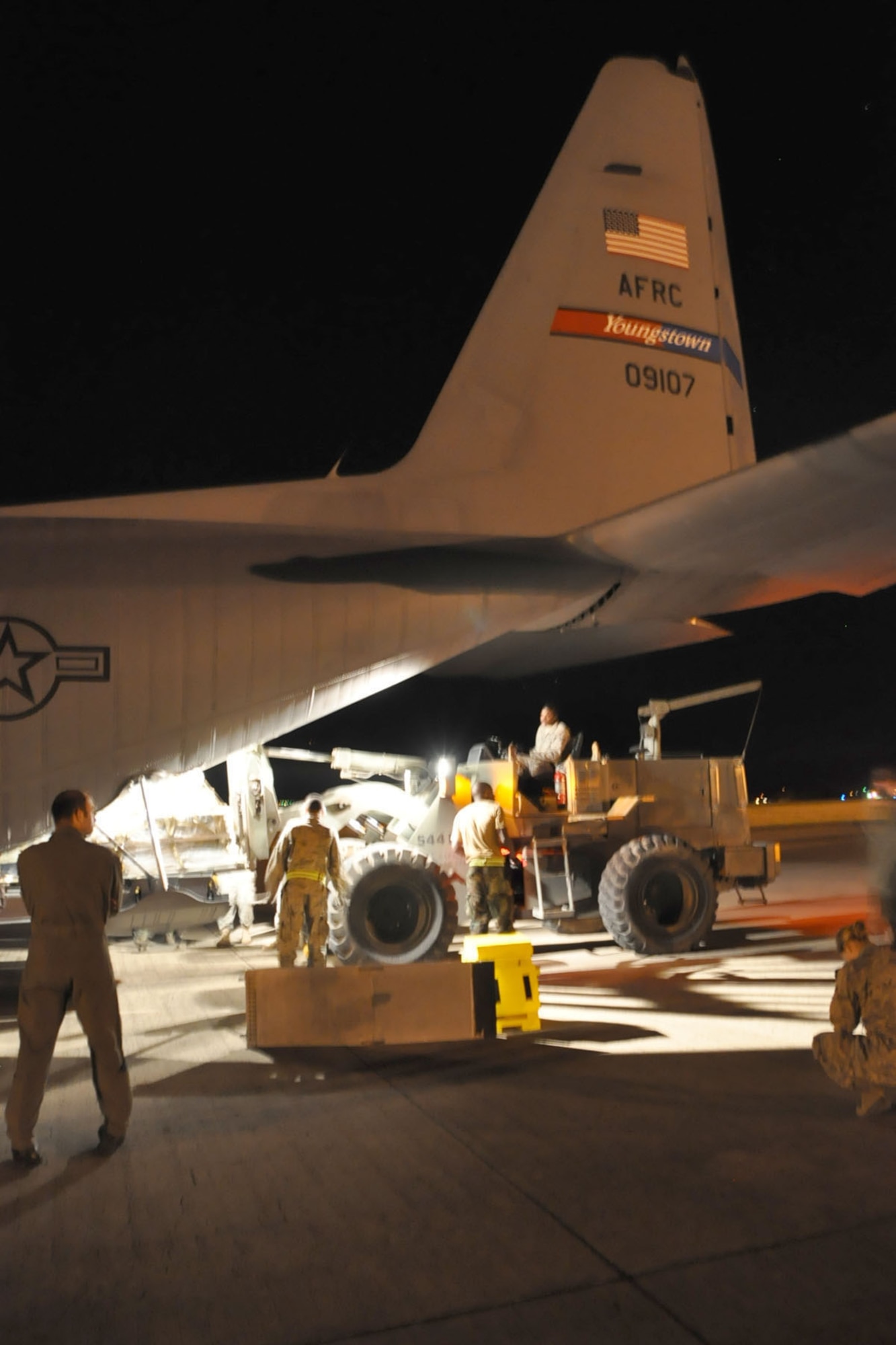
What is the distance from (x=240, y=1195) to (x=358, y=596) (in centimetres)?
428

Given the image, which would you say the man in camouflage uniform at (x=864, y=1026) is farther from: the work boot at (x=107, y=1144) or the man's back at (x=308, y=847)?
the man's back at (x=308, y=847)

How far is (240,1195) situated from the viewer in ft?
12.4

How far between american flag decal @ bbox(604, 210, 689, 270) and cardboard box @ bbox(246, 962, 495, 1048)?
639 cm

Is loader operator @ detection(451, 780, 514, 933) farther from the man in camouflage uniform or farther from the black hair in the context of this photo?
the black hair

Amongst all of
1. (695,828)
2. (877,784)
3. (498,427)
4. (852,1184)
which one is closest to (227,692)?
(498,427)

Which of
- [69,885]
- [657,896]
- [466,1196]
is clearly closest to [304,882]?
[69,885]

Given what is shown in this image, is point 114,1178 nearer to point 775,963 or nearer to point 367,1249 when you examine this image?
point 367,1249

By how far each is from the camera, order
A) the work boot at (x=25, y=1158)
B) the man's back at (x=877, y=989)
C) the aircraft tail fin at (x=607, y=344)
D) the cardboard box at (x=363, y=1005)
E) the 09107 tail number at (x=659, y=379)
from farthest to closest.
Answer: the 09107 tail number at (x=659, y=379) → the aircraft tail fin at (x=607, y=344) → the cardboard box at (x=363, y=1005) → the man's back at (x=877, y=989) → the work boot at (x=25, y=1158)

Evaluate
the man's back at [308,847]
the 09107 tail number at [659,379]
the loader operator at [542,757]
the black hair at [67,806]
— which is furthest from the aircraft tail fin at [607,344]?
the black hair at [67,806]

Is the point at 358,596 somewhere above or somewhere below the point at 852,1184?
above

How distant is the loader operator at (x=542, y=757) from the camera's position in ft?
33.3

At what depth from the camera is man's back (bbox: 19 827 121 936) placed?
4.33 meters

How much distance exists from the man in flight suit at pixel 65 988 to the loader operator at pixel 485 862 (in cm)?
437

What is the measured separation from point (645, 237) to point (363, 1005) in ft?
23.1
